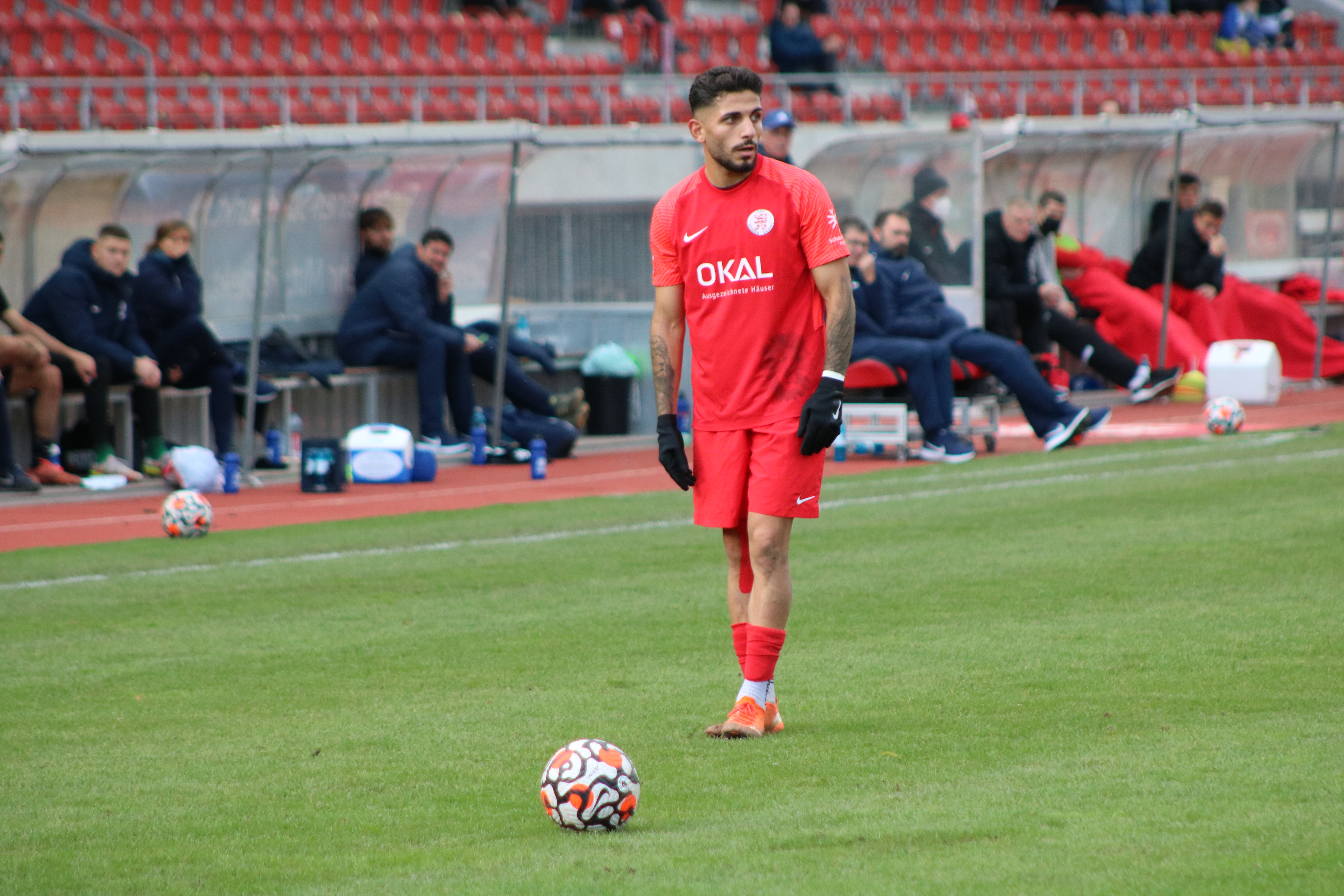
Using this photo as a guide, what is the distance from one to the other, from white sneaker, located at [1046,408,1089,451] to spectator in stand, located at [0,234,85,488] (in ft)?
25.4

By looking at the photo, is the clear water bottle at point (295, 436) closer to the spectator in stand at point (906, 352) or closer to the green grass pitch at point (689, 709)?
the green grass pitch at point (689, 709)

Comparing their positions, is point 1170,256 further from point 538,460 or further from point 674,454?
point 674,454

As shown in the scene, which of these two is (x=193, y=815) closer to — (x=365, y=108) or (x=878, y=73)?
(x=365, y=108)

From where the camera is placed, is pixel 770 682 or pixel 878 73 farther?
pixel 878 73

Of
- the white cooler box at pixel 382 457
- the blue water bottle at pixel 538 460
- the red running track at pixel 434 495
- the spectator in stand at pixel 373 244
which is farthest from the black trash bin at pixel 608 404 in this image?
the white cooler box at pixel 382 457

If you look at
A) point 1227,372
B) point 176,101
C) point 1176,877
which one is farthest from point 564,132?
point 1176,877

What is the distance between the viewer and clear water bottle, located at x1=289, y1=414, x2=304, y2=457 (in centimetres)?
1462

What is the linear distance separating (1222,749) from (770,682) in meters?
1.37

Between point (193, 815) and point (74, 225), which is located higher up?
point (74, 225)

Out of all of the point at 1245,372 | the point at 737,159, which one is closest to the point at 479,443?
the point at 1245,372

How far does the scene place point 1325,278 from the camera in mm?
18062

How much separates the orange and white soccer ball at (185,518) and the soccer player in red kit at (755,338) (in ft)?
18.8

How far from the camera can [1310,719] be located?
16.8 feet

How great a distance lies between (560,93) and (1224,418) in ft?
33.6
